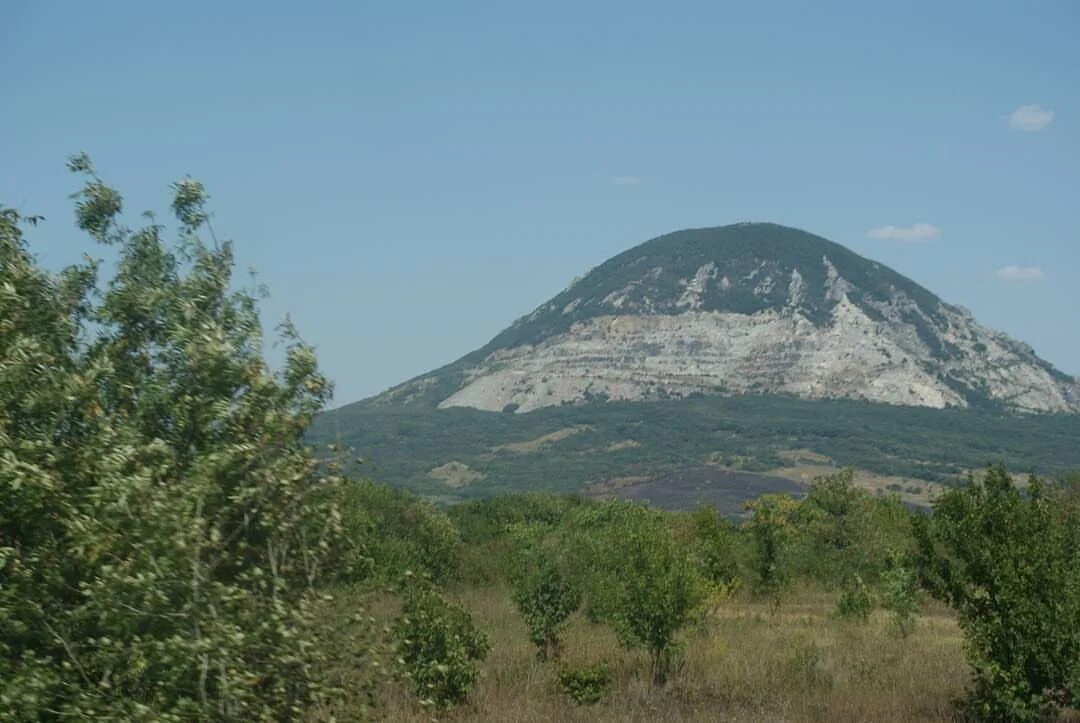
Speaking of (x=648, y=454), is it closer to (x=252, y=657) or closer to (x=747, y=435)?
(x=747, y=435)

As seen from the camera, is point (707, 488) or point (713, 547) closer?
point (713, 547)

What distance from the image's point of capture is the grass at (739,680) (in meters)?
18.5

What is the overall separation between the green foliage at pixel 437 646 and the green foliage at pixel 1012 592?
759 centimetres

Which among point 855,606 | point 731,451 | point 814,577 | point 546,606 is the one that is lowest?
point 814,577

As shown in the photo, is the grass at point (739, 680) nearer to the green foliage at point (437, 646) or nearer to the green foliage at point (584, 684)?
the green foliage at point (584, 684)

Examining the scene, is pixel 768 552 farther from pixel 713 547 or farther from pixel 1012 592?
pixel 1012 592

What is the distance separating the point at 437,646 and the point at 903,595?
656 inches

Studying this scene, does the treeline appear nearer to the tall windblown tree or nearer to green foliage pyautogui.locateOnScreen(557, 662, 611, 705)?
green foliage pyautogui.locateOnScreen(557, 662, 611, 705)

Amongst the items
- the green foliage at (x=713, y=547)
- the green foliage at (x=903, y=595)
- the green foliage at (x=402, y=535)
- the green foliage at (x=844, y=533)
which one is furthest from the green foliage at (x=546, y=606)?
the green foliage at (x=844, y=533)

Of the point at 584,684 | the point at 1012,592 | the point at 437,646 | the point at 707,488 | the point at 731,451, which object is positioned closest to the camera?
the point at 1012,592

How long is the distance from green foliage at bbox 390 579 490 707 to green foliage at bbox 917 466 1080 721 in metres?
7.59

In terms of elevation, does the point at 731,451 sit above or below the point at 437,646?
above

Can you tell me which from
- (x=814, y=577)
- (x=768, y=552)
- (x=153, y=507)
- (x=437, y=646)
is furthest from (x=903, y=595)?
(x=153, y=507)

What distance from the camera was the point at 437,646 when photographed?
17953 mm
